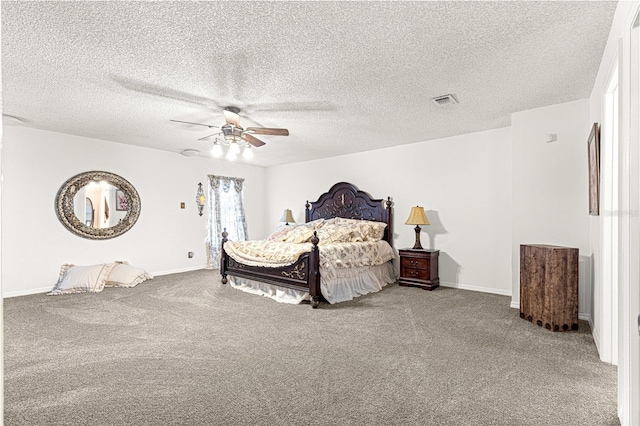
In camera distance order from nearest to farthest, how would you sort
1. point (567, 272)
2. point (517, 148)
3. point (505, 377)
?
point (505, 377)
point (567, 272)
point (517, 148)

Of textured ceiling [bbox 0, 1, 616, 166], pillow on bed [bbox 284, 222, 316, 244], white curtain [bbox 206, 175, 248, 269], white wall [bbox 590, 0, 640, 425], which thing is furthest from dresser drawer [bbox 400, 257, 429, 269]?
white curtain [bbox 206, 175, 248, 269]

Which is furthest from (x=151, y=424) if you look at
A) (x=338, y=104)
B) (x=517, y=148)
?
(x=517, y=148)

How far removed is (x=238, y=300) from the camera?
4496 millimetres

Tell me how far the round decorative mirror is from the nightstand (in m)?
4.49

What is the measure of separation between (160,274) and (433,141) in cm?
518

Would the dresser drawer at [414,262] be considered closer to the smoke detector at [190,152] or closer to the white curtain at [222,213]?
the white curtain at [222,213]

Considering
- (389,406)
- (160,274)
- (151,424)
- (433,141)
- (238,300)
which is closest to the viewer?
(151,424)

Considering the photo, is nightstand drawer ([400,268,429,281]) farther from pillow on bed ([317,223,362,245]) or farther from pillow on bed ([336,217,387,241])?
pillow on bed ([317,223,362,245])

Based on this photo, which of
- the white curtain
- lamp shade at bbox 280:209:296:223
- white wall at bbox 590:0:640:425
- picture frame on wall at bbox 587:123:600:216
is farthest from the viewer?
lamp shade at bbox 280:209:296:223

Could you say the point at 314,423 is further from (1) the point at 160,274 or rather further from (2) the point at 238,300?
(1) the point at 160,274

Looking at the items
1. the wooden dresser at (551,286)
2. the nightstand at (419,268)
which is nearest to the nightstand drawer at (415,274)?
the nightstand at (419,268)

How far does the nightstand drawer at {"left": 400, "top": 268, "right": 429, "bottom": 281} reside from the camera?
5078 mm

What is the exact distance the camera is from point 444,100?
3.68 metres

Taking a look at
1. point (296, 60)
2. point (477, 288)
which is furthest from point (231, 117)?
point (477, 288)
